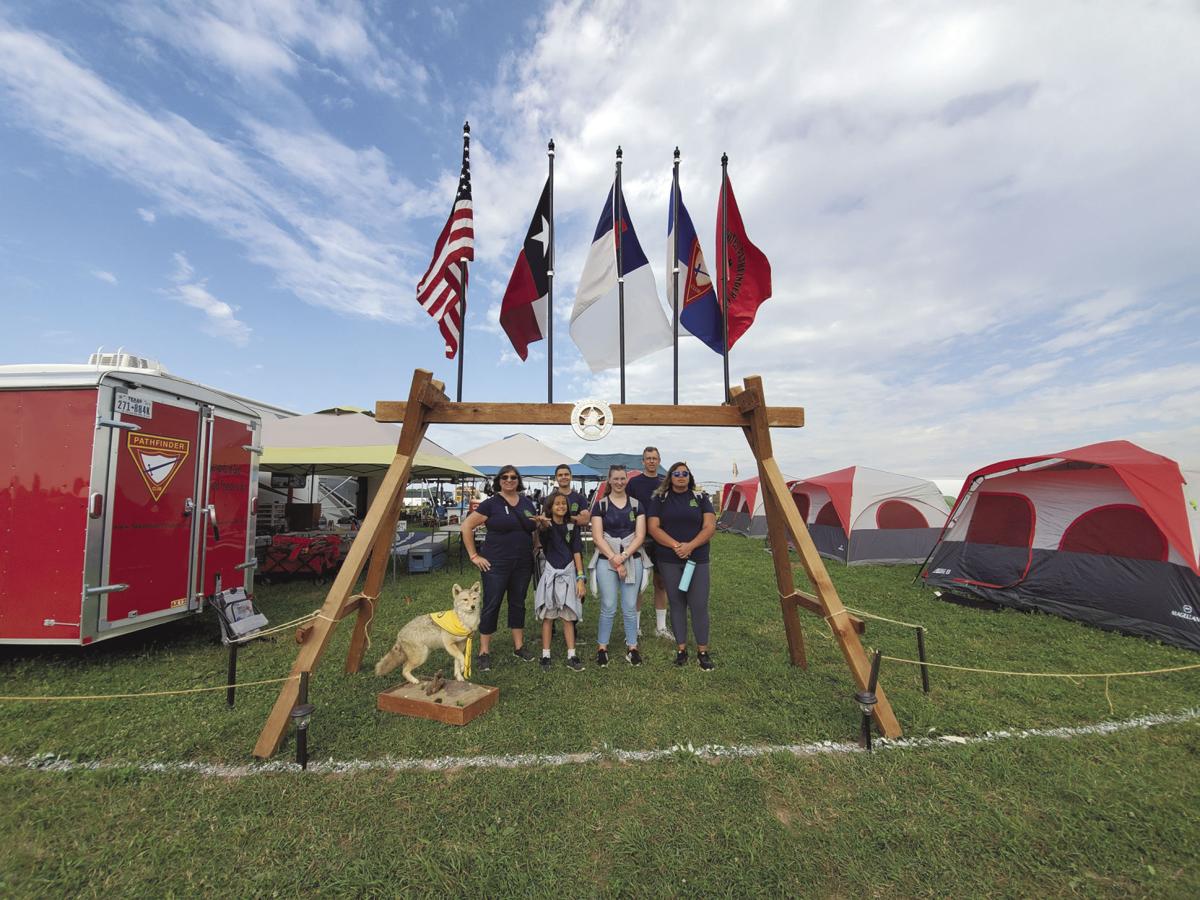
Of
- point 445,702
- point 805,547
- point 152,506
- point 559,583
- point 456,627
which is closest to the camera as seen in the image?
point 445,702

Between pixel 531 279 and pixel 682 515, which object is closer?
pixel 682 515

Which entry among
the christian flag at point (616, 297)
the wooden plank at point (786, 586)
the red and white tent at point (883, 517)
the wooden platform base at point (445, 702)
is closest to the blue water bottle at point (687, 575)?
the wooden plank at point (786, 586)

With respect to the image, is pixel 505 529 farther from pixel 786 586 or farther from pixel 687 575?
pixel 786 586

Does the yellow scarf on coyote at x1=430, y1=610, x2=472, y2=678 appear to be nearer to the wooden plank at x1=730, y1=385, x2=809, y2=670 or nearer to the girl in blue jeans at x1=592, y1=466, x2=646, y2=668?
the girl in blue jeans at x1=592, y1=466, x2=646, y2=668

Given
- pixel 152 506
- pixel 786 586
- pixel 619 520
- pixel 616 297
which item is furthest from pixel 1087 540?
pixel 152 506

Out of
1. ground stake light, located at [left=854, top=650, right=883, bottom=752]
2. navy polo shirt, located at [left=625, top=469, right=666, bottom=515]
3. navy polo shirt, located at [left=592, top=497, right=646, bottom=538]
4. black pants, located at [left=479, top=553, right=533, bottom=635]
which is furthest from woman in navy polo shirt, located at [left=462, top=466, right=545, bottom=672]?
ground stake light, located at [left=854, top=650, right=883, bottom=752]

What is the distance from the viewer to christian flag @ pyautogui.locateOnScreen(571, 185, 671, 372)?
16.4 ft

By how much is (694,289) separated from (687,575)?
2785mm

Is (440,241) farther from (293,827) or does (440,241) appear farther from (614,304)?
(293,827)

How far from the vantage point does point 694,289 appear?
496 cm

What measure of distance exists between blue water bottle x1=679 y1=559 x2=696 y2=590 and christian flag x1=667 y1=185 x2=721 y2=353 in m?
2.13

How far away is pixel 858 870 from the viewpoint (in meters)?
2.21

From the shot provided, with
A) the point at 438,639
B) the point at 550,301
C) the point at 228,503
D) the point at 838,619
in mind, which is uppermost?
the point at 550,301

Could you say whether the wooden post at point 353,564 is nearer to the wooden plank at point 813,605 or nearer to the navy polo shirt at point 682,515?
the navy polo shirt at point 682,515
